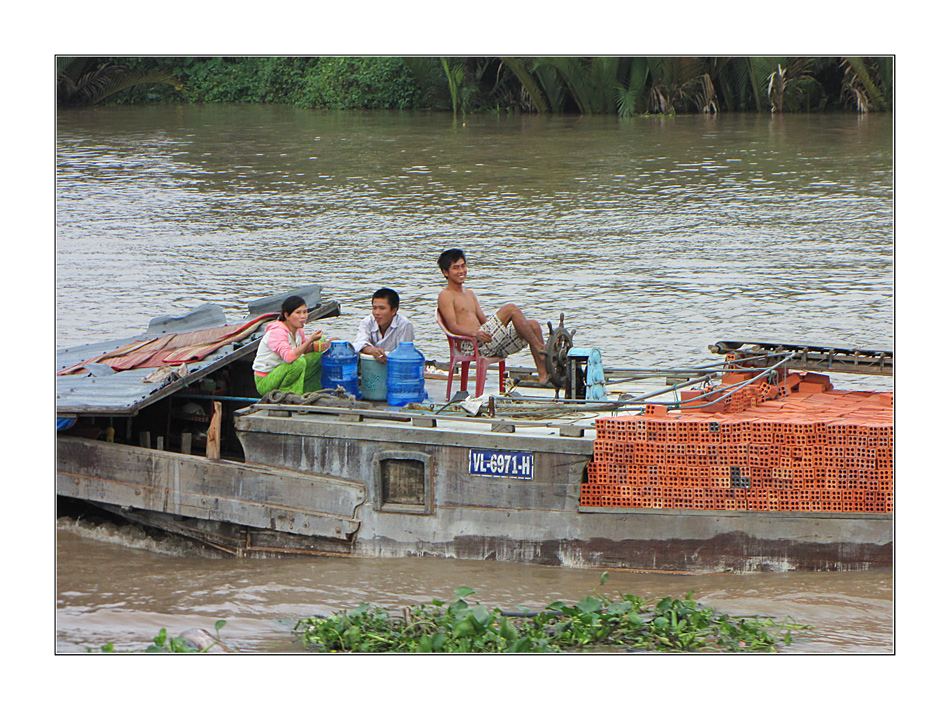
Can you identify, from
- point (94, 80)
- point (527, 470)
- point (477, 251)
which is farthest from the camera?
point (94, 80)

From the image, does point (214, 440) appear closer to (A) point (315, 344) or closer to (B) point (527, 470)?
(A) point (315, 344)

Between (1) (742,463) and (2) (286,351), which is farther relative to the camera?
(2) (286,351)

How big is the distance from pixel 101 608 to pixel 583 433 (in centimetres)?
303

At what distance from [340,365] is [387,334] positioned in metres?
0.39

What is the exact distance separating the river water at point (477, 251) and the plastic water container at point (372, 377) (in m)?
1.23

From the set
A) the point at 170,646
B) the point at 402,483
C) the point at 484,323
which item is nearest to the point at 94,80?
the point at 484,323

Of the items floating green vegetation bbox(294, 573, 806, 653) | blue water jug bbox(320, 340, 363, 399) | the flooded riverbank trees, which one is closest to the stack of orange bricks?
floating green vegetation bbox(294, 573, 806, 653)

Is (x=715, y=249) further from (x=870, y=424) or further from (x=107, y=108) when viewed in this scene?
(x=107, y=108)

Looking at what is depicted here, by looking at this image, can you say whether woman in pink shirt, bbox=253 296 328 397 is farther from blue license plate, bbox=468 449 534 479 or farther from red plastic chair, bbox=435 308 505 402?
blue license plate, bbox=468 449 534 479

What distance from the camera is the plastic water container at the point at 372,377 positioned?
7.93 metres

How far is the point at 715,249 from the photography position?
16.5m

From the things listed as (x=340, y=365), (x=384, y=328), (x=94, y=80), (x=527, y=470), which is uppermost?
(x=94, y=80)

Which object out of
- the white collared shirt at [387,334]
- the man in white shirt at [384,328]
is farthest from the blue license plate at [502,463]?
the white collared shirt at [387,334]

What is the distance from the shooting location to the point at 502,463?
700cm
